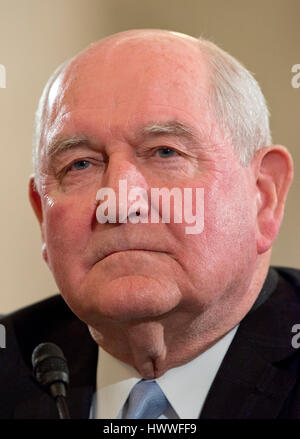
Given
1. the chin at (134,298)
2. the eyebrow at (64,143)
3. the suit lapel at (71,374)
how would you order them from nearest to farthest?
1. the chin at (134,298)
2. the eyebrow at (64,143)
3. the suit lapel at (71,374)

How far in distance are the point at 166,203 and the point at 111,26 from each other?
1.39 m

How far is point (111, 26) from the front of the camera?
2.38 m

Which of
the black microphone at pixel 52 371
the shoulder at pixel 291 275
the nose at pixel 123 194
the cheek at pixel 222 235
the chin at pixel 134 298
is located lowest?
the black microphone at pixel 52 371

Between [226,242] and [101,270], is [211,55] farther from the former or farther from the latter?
[101,270]

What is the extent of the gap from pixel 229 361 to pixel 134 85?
56 centimetres

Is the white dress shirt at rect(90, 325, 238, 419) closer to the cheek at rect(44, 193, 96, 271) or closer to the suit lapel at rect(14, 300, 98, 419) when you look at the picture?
the suit lapel at rect(14, 300, 98, 419)

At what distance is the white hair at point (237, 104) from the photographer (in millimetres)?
1275

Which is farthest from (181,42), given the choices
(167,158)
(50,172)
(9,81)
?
(9,81)

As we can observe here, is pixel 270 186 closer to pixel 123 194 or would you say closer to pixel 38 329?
pixel 123 194

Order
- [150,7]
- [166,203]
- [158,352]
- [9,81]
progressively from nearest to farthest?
[166,203], [158,352], [150,7], [9,81]

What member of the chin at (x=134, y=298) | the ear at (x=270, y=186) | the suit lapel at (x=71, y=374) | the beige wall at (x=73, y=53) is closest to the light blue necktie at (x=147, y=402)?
the suit lapel at (x=71, y=374)

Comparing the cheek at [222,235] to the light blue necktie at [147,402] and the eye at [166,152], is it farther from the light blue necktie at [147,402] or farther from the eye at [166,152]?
the light blue necktie at [147,402]

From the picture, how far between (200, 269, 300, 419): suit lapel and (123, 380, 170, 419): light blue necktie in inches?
3.6

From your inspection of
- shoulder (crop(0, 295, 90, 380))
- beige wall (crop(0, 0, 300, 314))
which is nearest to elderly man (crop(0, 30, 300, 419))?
shoulder (crop(0, 295, 90, 380))
